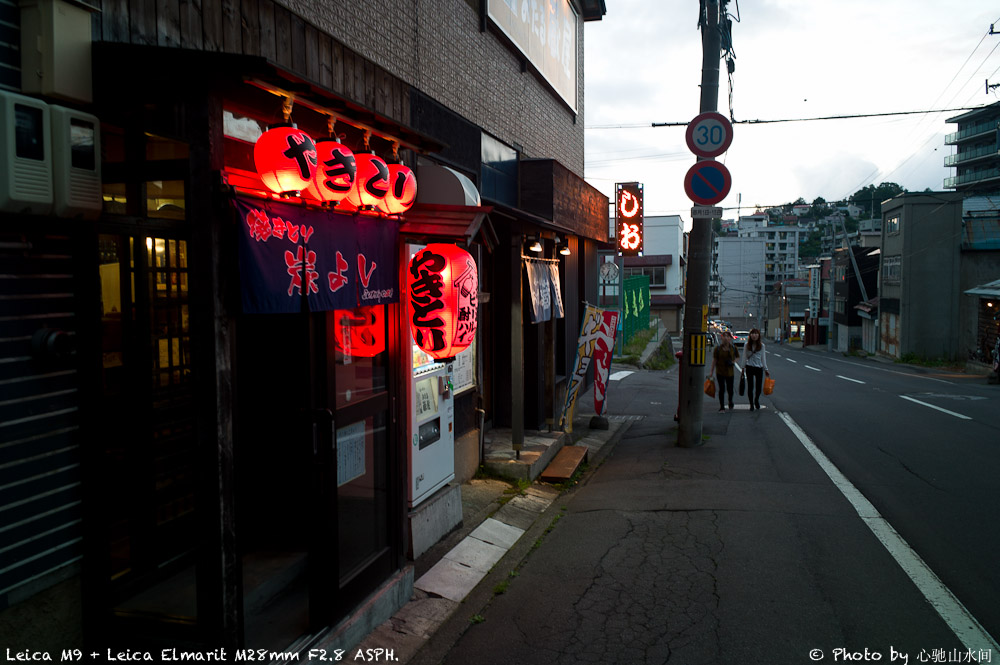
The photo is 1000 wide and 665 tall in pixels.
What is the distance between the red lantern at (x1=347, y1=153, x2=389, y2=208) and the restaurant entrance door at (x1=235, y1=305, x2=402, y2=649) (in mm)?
914

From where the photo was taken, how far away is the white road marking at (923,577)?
5234mm

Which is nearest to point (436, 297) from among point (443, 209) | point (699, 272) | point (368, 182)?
point (443, 209)

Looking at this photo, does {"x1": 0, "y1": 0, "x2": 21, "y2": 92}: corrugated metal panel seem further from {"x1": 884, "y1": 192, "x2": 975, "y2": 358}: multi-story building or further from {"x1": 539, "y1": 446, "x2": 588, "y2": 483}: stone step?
{"x1": 884, "y1": 192, "x2": 975, "y2": 358}: multi-story building

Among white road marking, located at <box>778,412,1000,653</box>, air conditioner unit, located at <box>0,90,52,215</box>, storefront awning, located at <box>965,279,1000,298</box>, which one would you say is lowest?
white road marking, located at <box>778,412,1000,653</box>

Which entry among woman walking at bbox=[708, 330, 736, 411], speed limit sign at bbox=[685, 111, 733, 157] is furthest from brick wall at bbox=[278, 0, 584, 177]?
woman walking at bbox=[708, 330, 736, 411]

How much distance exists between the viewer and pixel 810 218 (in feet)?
448

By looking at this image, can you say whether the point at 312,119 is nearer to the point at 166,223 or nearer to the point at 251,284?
the point at 166,223

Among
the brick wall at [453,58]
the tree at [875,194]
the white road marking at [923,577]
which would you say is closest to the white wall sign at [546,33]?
the brick wall at [453,58]

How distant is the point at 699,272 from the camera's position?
12477 mm

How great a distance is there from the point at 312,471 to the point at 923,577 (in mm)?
5604

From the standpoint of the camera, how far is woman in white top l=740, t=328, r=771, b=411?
1644cm

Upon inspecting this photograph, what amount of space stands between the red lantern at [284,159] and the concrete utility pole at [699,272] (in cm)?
910

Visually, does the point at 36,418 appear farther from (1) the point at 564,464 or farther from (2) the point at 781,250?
(2) the point at 781,250

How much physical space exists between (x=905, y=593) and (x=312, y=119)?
21.2 feet
